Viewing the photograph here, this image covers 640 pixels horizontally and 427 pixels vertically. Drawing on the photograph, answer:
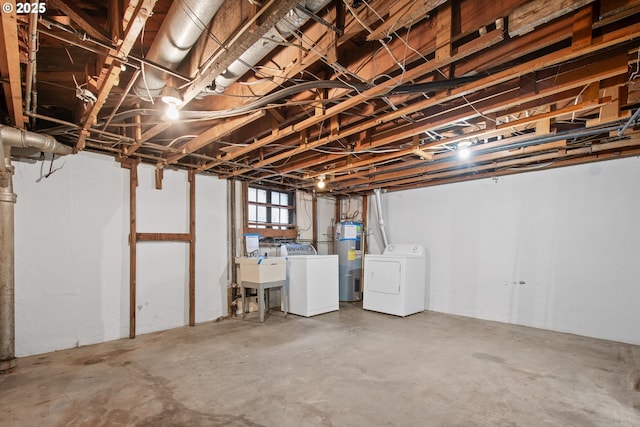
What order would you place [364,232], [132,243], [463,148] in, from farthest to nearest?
[364,232] → [132,243] → [463,148]

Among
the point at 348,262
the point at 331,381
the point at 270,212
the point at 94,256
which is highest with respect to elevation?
A: the point at 270,212

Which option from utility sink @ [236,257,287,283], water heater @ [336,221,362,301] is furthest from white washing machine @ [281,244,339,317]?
water heater @ [336,221,362,301]

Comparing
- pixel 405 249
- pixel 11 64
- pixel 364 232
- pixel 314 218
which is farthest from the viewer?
pixel 314 218

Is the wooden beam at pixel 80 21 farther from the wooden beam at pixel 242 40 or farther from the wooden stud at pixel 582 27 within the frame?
the wooden stud at pixel 582 27

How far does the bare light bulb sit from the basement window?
2819 millimetres

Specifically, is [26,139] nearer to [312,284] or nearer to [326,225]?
[312,284]

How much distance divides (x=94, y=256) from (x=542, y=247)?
560 centimetres

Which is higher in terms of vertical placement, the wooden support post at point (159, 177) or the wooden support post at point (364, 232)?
the wooden support post at point (159, 177)

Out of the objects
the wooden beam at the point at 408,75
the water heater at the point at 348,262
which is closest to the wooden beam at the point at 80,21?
the wooden beam at the point at 408,75

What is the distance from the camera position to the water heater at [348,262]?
5.76 metres

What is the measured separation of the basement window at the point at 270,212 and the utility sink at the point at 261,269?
2.39ft

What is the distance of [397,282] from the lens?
183 inches

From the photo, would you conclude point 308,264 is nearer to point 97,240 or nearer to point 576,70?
point 97,240

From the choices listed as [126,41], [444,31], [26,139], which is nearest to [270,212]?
[26,139]
